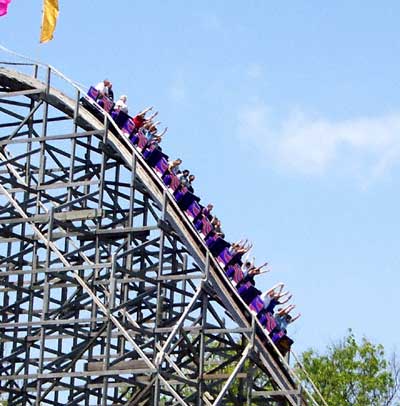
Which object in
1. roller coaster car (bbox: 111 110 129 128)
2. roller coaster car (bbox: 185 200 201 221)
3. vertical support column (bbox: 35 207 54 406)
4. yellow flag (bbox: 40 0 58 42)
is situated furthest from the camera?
yellow flag (bbox: 40 0 58 42)

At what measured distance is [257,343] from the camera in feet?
94.4

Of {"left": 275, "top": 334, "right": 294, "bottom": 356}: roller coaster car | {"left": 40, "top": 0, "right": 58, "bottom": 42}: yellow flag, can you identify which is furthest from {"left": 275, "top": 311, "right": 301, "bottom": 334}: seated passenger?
{"left": 40, "top": 0, "right": 58, "bottom": 42}: yellow flag

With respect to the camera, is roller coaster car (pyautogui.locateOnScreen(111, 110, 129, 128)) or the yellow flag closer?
roller coaster car (pyautogui.locateOnScreen(111, 110, 129, 128))

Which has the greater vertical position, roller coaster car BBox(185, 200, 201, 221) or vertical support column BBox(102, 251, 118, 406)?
roller coaster car BBox(185, 200, 201, 221)

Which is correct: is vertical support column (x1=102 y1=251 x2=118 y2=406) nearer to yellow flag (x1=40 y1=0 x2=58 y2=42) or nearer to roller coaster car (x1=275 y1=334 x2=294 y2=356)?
roller coaster car (x1=275 y1=334 x2=294 y2=356)

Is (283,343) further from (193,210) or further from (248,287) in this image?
(193,210)

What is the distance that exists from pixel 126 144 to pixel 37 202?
2.09 meters

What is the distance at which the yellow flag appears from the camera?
3109 cm

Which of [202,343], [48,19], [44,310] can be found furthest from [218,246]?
[48,19]

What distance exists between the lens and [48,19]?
102 feet

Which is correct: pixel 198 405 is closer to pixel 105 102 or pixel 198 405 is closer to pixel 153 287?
pixel 153 287

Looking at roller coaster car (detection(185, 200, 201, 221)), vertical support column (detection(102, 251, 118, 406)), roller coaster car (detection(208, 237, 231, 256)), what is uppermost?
roller coaster car (detection(185, 200, 201, 221))

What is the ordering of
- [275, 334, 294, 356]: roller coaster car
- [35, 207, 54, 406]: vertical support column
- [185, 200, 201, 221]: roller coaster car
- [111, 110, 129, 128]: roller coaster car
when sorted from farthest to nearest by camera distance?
[111, 110, 129, 128]: roller coaster car < [185, 200, 201, 221]: roller coaster car < [275, 334, 294, 356]: roller coaster car < [35, 207, 54, 406]: vertical support column

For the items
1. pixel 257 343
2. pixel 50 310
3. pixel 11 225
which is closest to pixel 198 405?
pixel 257 343
